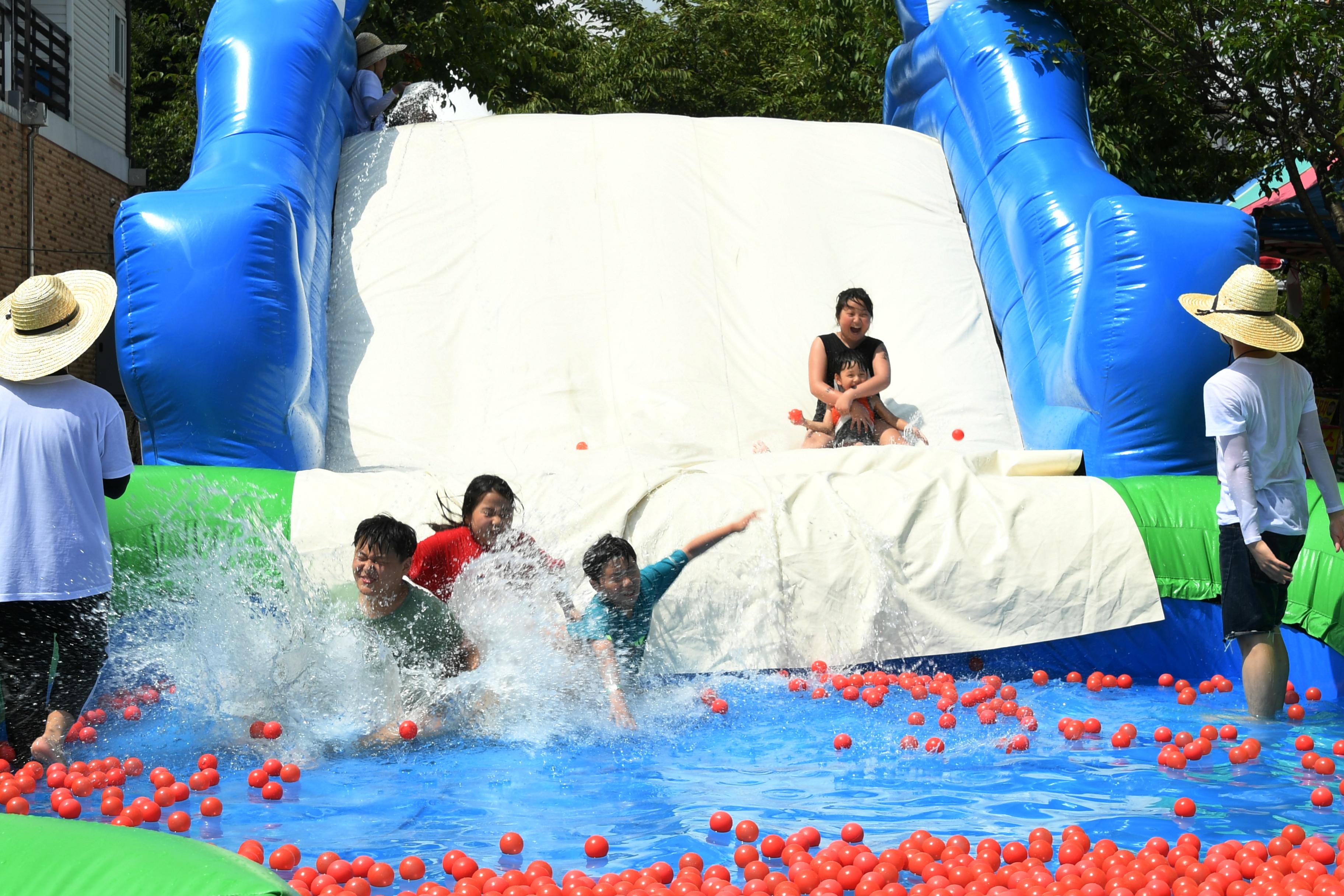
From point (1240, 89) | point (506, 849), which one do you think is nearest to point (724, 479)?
point (506, 849)

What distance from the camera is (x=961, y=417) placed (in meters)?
5.15

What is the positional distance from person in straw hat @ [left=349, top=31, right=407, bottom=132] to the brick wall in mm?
3523

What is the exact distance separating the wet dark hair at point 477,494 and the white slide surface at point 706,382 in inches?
5.8

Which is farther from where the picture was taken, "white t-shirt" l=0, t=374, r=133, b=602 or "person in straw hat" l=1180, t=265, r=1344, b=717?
"person in straw hat" l=1180, t=265, r=1344, b=717

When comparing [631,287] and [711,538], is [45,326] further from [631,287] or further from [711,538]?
[631,287]

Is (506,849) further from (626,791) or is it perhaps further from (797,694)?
(797,694)

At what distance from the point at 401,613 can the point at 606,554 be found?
55cm

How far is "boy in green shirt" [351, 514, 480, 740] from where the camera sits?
314 cm

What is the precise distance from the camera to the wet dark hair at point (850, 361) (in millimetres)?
4883

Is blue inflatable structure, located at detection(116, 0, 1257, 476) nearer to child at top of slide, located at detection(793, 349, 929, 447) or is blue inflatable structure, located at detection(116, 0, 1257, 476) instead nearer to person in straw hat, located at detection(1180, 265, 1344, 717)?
child at top of slide, located at detection(793, 349, 929, 447)

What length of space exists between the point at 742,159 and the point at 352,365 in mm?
2298

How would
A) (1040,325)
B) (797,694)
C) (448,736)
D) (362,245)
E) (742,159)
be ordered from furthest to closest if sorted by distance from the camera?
(742,159) < (362,245) < (1040,325) < (797,694) < (448,736)

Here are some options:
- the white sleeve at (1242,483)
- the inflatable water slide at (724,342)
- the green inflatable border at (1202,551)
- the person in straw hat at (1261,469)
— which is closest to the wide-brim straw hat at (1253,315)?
the person in straw hat at (1261,469)

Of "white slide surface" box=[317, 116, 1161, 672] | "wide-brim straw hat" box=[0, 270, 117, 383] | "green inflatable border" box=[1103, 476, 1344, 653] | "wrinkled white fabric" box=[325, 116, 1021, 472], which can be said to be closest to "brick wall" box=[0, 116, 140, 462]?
"wrinkled white fabric" box=[325, 116, 1021, 472]
